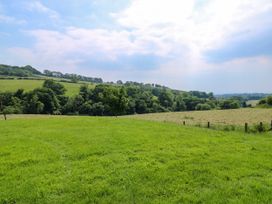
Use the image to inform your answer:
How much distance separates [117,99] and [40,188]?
51.7 m

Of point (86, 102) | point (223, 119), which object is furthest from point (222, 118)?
point (86, 102)

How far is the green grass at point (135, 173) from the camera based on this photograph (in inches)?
337

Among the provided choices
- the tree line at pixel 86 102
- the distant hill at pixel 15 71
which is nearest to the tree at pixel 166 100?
the tree line at pixel 86 102

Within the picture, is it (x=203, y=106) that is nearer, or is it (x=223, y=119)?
(x=223, y=119)

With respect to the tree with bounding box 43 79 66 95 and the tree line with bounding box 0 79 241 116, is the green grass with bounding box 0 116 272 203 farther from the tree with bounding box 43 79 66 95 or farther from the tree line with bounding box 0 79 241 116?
the tree with bounding box 43 79 66 95

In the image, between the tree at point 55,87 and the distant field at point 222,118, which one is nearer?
the distant field at point 222,118

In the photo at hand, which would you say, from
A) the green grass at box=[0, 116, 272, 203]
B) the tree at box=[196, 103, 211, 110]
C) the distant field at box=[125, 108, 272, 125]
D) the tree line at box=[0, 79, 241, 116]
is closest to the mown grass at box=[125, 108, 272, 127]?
the distant field at box=[125, 108, 272, 125]

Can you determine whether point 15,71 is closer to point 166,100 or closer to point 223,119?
point 166,100

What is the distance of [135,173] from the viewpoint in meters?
10.5

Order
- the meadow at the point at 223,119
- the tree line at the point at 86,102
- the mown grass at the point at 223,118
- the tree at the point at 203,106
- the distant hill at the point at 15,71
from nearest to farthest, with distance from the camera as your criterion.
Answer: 1. the meadow at the point at 223,119
2. the mown grass at the point at 223,118
3. the tree line at the point at 86,102
4. the tree at the point at 203,106
5. the distant hill at the point at 15,71

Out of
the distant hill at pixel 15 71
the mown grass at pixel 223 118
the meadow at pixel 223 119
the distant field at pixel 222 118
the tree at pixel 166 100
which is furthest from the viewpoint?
the distant hill at pixel 15 71

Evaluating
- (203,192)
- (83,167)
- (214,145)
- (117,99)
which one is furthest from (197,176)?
(117,99)

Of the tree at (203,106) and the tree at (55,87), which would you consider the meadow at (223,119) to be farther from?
the tree at (55,87)

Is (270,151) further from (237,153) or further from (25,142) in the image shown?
(25,142)
